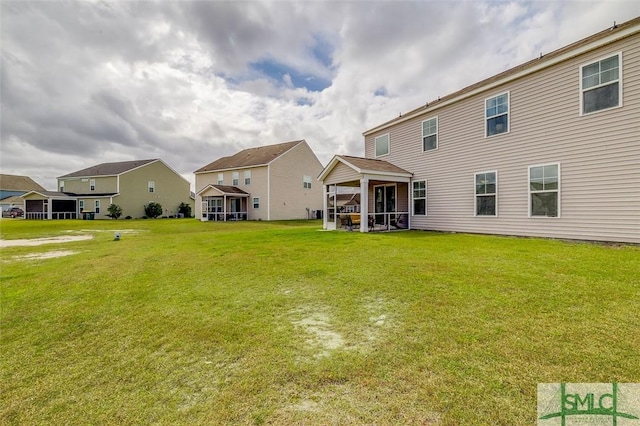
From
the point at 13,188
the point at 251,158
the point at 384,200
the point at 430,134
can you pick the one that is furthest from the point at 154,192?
the point at 13,188

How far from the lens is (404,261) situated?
285 inches

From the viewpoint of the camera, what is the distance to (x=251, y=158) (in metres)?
33.0

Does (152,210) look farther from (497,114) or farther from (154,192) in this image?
(497,114)

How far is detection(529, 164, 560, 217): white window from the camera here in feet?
33.5

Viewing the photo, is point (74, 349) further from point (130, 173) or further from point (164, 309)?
point (130, 173)

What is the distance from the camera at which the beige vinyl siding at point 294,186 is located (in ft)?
99.6

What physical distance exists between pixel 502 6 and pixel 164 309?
47.8 ft

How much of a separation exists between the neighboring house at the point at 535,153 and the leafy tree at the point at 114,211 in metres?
31.0

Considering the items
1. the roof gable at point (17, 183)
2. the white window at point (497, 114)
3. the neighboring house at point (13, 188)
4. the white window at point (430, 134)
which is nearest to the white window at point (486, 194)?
the white window at point (497, 114)

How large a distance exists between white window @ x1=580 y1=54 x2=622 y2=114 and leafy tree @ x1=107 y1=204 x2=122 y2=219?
41387 millimetres

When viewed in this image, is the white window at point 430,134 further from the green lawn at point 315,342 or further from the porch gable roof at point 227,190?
the porch gable roof at point 227,190

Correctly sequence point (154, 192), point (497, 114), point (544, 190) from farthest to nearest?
1. point (154, 192)
2. point (497, 114)
3. point (544, 190)

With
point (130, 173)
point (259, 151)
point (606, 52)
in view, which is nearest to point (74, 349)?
point (606, 52)

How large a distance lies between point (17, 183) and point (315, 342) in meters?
78.8
